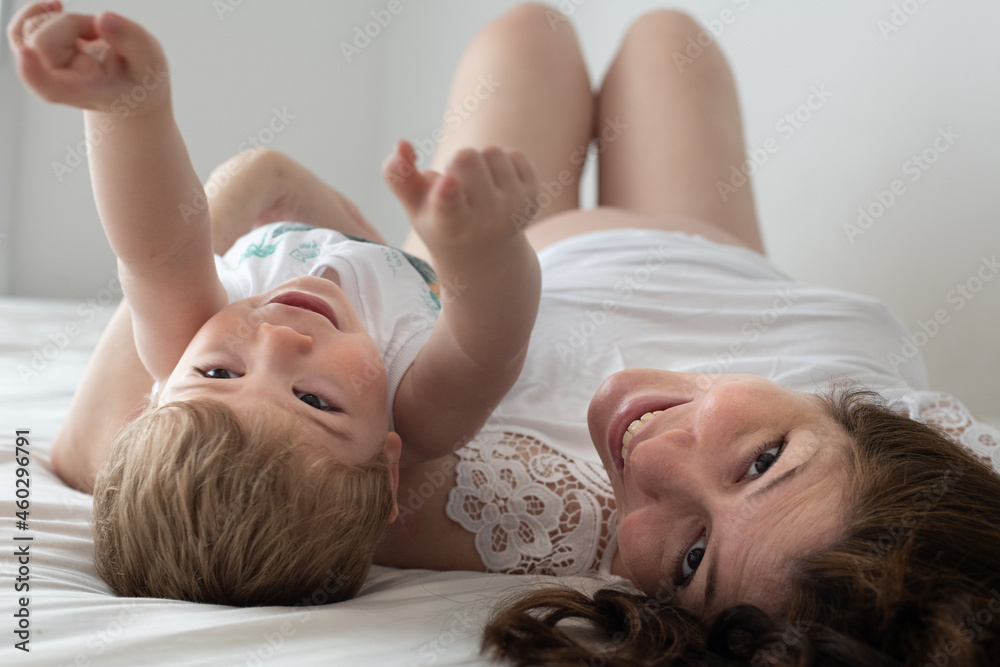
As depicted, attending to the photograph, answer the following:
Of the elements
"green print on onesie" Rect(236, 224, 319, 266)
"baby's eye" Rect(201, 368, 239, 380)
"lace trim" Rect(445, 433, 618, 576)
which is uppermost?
"green print on onesie" Rect(236, 224, 319, 266)

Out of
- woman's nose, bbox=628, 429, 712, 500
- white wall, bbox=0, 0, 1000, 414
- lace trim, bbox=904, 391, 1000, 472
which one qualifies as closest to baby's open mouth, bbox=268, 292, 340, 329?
woman's nose, bbox=628, 429, 712, 500

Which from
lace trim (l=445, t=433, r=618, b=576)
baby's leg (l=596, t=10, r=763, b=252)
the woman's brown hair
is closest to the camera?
the woman's brown hair

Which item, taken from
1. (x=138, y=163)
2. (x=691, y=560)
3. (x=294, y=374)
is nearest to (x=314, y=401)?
(x=294, y=374)

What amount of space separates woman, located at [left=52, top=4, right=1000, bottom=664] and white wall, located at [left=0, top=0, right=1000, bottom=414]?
20.6 inches

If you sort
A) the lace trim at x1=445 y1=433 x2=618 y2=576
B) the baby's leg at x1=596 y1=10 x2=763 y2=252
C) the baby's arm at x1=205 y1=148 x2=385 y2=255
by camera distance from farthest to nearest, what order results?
the baby's leg at x1=596 y1=10 x2=763 y2=252 < the baby's arm at x1=205 y1=148 x2=385 y2=255 < the lace trim at x1=445 y1=433 x2=618 y2=576

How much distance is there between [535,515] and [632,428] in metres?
0.17

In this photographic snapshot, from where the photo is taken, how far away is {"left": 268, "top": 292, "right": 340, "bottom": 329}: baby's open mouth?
780 millimetres

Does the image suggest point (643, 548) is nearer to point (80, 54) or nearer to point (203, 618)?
point (203, 618)

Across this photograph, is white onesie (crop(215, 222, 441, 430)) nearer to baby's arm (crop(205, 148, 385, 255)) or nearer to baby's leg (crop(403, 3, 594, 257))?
baby's arm (crop(205, 148, 385, 255))

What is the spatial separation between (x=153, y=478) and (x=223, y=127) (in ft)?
8.03

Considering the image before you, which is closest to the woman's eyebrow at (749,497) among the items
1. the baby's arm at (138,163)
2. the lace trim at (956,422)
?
the lace trim at (956,422)

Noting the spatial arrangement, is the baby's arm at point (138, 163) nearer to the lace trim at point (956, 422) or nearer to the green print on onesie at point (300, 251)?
the green print on onesie at point (300, 251)

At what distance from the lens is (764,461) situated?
0.66m

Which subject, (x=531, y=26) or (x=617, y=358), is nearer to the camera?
(x=617, y=358)
